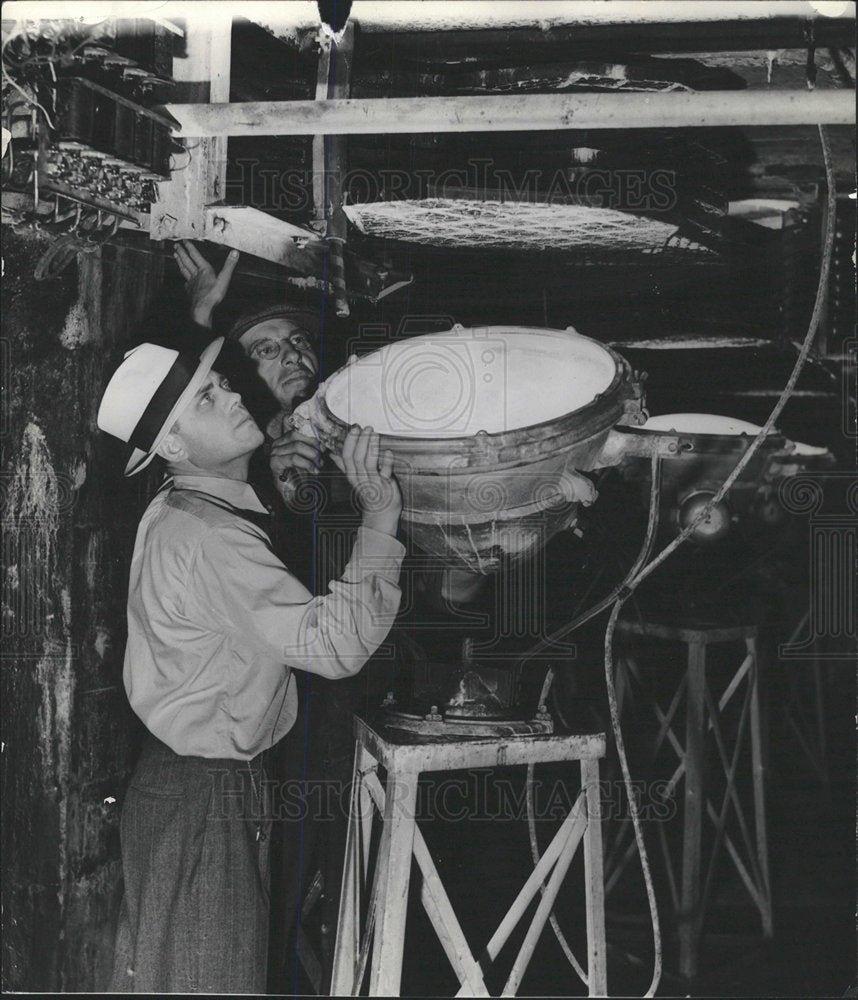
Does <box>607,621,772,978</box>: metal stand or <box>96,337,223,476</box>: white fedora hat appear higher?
<box>96,337,223,476</box>: white fedora hat

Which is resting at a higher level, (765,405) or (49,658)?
(765,405)

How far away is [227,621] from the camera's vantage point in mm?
2334

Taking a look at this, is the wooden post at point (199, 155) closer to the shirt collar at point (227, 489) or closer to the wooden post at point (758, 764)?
the shirt collar at point (227, 489)

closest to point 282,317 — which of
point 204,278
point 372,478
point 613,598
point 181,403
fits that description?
point 204,278

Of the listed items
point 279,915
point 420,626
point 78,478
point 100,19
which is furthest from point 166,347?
point 279,915

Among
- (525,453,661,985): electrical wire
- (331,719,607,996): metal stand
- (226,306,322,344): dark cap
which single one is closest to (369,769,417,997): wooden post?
(331,719,607,996): metal stand

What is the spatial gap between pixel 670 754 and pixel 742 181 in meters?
1.69

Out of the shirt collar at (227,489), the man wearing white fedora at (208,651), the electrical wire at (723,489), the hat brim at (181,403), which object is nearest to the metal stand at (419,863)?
the electrical wire at (723,489)

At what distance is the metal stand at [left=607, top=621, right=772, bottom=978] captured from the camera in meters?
2.58

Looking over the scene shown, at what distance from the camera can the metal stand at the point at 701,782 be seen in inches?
102

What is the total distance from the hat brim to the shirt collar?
0.09 meters

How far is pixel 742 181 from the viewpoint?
2.51m

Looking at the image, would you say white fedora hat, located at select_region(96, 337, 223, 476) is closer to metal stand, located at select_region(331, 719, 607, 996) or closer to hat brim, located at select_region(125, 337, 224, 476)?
hat brim, located at select_region(125, 337, 224, 476)

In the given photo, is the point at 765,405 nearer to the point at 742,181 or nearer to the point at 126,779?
the point at 742,181
